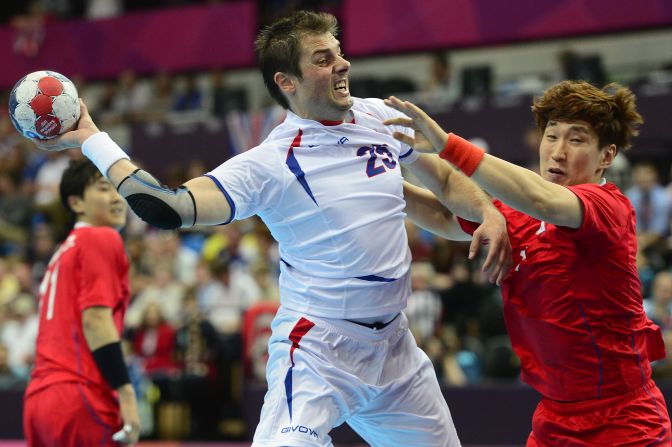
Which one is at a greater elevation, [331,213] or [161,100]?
[161,100]

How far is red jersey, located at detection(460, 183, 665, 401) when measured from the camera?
4.03 metres

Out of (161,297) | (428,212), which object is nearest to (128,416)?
(428,212)

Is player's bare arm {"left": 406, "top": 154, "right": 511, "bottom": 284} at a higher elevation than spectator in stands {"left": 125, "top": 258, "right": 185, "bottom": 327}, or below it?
higher

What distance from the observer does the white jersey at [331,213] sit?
4285 millimetres

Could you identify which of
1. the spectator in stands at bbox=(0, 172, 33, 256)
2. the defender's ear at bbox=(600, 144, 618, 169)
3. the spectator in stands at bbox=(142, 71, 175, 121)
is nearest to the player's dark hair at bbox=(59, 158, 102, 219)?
the defender's ear at bbox=(600, 144, 618, 169)

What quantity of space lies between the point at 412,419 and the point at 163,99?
1417cm

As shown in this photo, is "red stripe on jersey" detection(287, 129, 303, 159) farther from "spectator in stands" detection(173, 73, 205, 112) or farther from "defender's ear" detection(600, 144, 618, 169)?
"spectator in stands" detection(173, 73, 205, 112)

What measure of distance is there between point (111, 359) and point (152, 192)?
4.94 feet

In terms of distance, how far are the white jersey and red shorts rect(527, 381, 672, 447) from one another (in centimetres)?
88

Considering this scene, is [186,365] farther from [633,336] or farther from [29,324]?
[633,336]

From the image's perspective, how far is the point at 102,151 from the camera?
13.3 feet

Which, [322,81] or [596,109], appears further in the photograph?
[322,81]

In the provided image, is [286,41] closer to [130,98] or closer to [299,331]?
[299,331]

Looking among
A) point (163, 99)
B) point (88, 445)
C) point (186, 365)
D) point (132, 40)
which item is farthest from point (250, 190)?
point (132, 40)
